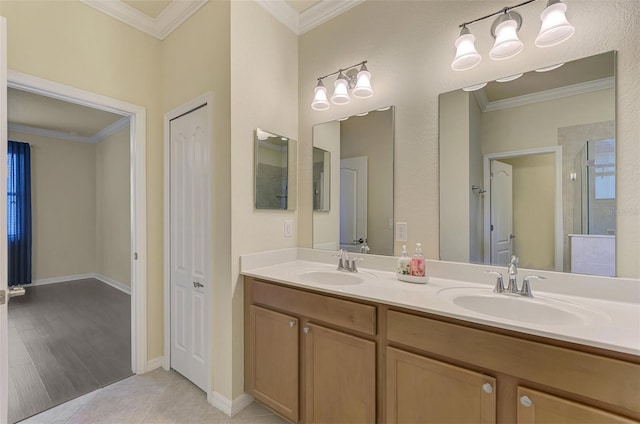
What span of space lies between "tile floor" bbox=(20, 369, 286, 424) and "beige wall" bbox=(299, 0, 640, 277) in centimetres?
124

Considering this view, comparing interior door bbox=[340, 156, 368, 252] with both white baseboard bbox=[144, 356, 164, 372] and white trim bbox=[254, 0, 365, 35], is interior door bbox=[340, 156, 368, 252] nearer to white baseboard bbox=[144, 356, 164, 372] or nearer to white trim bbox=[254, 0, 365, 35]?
white trim bbox=[254, 0, 365, 35]

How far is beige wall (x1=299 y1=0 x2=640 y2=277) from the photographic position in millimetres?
1169

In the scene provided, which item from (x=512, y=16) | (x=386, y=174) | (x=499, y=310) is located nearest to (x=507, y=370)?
(x=499, y=310)

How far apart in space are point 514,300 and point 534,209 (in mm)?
509

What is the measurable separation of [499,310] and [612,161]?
826 mm

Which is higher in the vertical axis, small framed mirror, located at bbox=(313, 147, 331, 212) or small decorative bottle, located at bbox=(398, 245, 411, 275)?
small framed mirror, located at bbox=(313, 147, 331, 212)

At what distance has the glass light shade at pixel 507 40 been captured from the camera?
129 centimetres

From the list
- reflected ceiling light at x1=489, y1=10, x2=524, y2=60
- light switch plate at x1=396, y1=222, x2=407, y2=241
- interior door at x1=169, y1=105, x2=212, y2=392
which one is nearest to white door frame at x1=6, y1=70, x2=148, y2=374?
interior door at x1=169, y1=105, x2=212, y2=392

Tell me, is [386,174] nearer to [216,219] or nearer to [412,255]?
[412,255]

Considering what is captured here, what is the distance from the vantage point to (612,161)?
3.95ft

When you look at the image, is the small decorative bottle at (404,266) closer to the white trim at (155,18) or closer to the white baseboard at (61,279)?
the white trim at (155,18)

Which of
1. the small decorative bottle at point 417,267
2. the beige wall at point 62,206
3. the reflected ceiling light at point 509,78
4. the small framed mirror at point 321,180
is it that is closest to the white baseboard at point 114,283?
the beige wall at point 62,206

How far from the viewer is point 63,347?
8.25 feet

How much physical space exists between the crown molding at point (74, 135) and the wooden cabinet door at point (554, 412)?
5.25 metres
